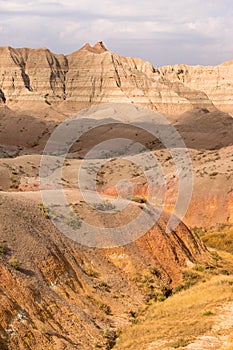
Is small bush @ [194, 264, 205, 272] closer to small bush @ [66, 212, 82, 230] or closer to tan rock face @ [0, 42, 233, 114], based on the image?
small bush @ [66, 212, 82, 230]

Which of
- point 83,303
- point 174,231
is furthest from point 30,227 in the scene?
point 174,231

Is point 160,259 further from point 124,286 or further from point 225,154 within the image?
point 225,154

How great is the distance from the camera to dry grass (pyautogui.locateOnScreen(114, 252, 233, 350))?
1900 centimetres

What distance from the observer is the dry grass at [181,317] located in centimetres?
1900

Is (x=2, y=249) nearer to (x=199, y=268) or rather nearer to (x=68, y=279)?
(x=68, y=279)

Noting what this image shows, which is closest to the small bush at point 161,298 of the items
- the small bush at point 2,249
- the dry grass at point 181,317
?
the dry grass at point 181,317

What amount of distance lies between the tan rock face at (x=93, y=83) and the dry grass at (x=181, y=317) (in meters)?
101

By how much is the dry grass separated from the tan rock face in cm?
10103

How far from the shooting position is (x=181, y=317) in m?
21.4

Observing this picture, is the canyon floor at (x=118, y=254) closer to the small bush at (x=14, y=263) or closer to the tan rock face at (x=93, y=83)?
the small bush at (x=14, y=263)

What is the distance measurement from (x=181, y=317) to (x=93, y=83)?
11737cm

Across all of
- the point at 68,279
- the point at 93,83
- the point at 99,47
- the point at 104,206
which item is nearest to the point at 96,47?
the point at 99,47

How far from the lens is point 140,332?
19.9m

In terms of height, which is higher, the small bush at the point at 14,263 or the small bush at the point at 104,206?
the small bush at the point at 14,263
